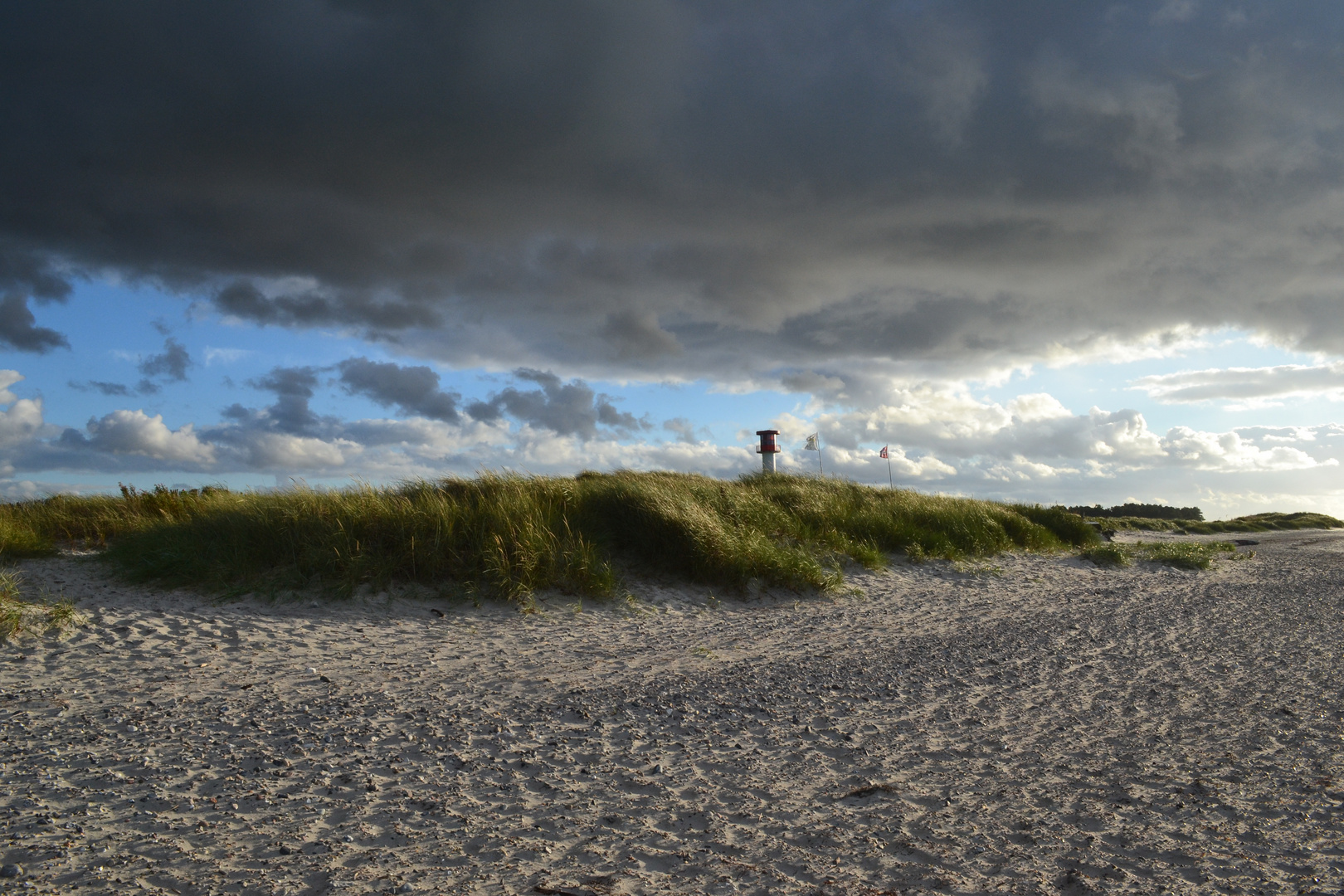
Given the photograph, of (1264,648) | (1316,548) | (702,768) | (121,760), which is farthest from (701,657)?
(1316,548)

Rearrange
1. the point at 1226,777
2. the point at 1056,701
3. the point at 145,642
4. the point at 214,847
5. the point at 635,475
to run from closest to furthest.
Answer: the point at 214,847 → the point at 1226,777 → the point at 1056,701 → the point at 145,642 → the point at 635,475

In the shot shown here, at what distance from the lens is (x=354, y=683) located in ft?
16.0

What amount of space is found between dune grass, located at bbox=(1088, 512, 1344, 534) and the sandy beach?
67.9 ft

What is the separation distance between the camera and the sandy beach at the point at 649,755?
105 inches

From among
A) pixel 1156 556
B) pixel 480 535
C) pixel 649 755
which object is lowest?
pixel 649 755

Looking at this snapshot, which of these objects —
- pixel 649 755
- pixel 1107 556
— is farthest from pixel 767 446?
pixel 649 755

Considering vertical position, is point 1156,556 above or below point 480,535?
below

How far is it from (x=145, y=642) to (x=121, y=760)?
101 inches

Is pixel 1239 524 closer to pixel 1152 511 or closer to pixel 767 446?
pixel 1152 511

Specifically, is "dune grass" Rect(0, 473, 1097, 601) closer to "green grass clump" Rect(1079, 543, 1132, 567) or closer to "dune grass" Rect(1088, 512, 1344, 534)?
"green grass clump" Rect(1079, 543, 1132, 567)

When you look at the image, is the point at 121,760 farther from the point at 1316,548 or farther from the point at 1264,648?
the point at 1316,548

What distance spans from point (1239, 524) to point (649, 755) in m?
31.9

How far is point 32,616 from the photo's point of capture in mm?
5965

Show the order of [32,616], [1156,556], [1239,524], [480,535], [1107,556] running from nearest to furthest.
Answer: [32,616] → [480,535] → [1107,556] → [1156,556] → [1239,524]
